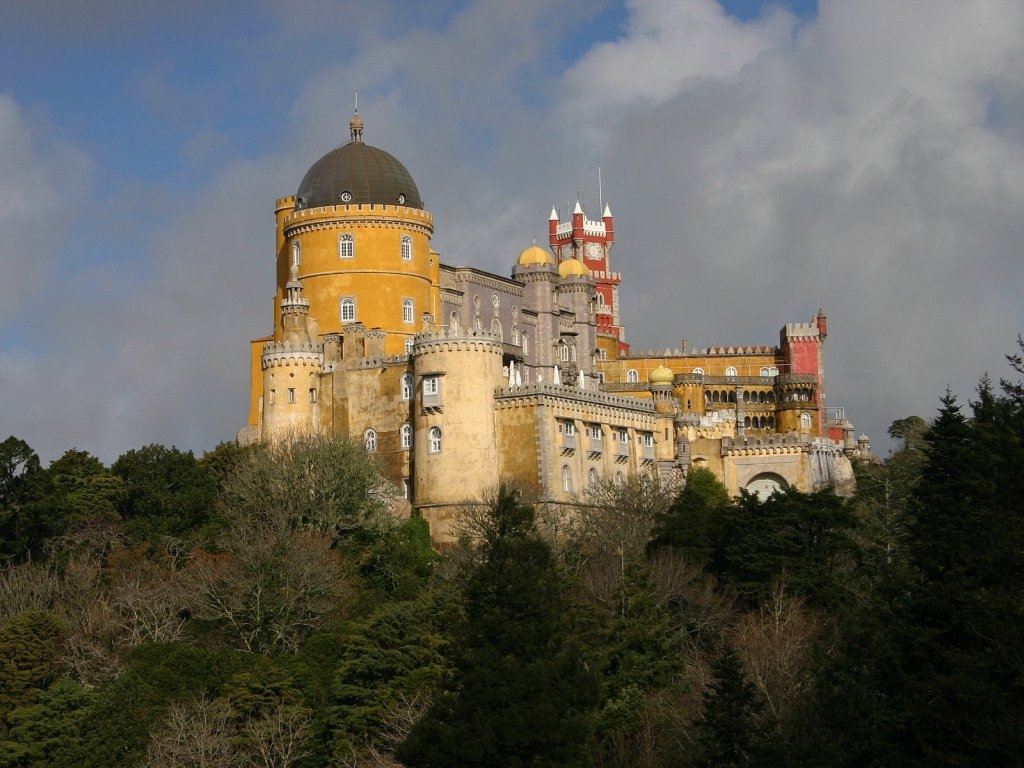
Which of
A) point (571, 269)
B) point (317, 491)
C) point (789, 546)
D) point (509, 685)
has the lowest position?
point (509, 685)

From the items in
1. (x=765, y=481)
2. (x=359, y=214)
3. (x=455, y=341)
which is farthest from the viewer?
(x=765, y=481)

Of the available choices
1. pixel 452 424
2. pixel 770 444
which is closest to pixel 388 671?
pixel 452 424

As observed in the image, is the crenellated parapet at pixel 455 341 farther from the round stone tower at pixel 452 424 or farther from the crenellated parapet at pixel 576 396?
the crenellated parapet at pixel 576 396

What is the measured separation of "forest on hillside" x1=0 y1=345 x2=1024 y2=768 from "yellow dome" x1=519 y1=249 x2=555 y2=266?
59.7ft

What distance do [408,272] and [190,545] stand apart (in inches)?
726

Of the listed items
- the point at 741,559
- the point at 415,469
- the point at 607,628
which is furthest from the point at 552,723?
the point at 415,469

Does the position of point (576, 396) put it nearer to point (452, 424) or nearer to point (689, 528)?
point (452, 424)

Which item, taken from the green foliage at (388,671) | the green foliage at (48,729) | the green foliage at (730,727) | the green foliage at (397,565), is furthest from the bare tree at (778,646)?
the green foliage at (48,729)

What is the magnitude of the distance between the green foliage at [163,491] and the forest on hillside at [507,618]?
10cm

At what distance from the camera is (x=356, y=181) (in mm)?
81562

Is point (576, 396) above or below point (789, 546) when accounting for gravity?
above

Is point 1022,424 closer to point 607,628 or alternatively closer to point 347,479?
point 607,628

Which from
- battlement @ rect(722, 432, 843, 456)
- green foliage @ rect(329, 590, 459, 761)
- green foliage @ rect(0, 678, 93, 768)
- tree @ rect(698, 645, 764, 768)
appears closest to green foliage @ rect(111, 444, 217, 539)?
green foliage @ rect(0, 678, 93, 768)

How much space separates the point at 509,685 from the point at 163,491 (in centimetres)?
3121
